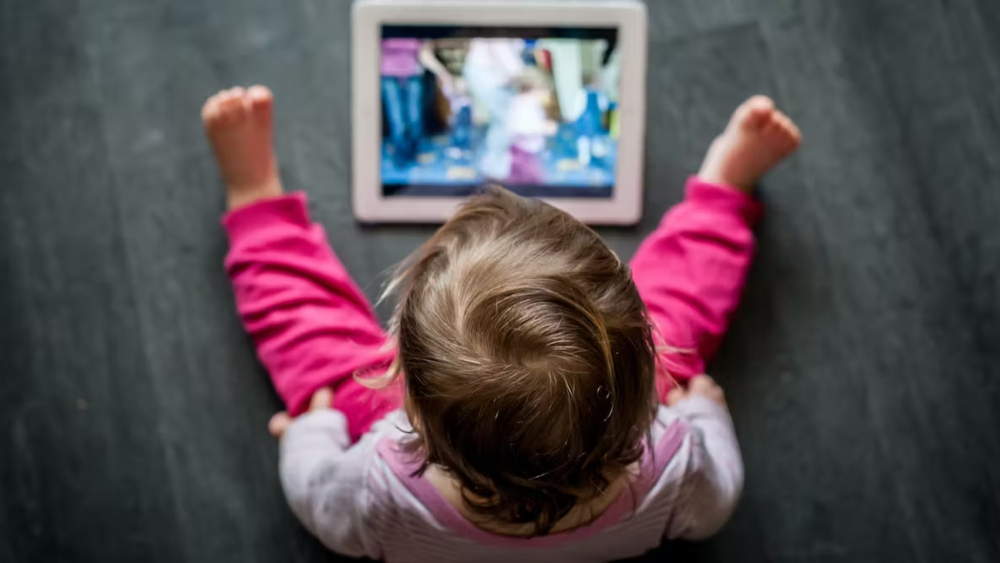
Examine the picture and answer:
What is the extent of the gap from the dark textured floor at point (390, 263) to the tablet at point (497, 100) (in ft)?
0.13

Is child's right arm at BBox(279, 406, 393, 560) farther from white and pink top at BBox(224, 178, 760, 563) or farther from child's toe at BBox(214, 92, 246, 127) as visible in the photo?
child's toe at BBox(214, 92, 246, 127)

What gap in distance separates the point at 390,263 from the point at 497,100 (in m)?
0.18

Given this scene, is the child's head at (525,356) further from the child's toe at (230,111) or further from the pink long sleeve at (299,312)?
the child's toe at (230,111)

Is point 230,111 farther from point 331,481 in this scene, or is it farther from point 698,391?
point 698,391

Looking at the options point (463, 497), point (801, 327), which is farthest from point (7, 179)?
point (801, 327)

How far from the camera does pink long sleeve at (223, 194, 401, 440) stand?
74cm

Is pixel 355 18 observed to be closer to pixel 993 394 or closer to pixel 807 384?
pixel 807 384

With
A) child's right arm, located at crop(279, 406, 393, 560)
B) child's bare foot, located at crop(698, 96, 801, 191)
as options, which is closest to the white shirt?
child's right arm, located at crop(279, 406, 393, 560)

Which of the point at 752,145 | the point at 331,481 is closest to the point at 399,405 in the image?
the point at 331,481

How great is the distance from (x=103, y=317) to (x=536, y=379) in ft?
1.69

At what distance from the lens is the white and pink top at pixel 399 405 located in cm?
64

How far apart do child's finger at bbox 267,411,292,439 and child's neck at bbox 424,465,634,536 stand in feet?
0.69

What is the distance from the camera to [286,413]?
785 millimetres

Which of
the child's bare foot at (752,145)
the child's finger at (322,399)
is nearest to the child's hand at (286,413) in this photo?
the child's finger at (322,399)
